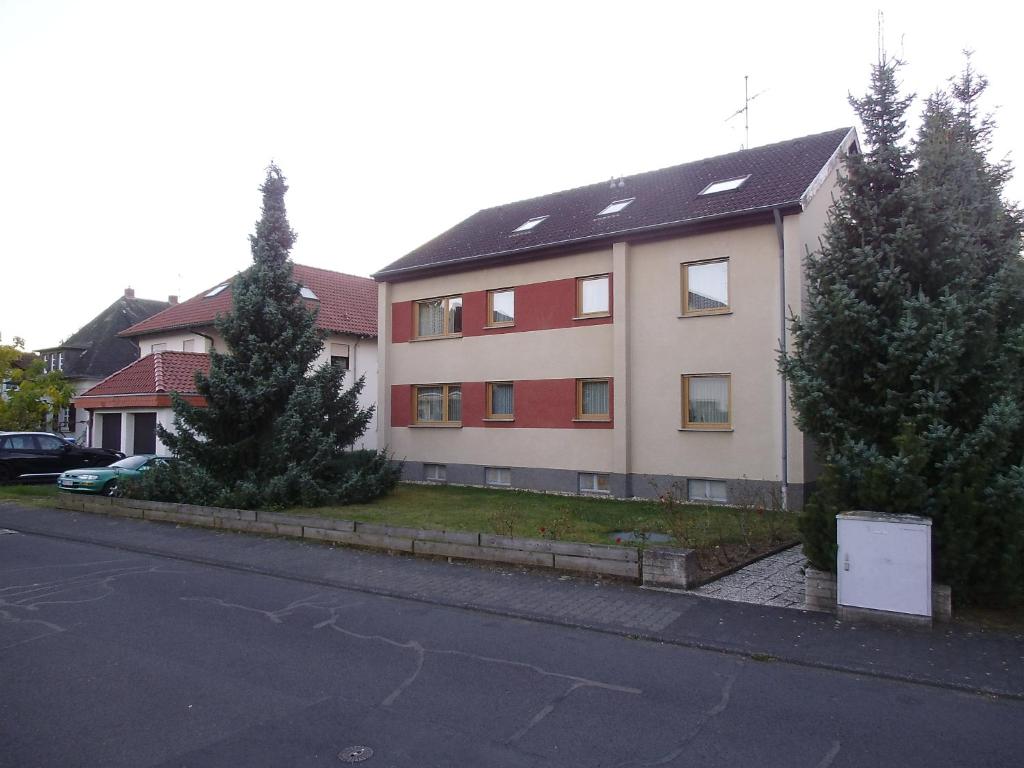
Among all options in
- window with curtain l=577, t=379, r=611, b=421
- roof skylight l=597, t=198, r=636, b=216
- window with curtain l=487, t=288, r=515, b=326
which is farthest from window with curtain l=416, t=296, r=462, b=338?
roof skylight l=597, t=198, r=636, b=216

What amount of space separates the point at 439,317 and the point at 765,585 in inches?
570

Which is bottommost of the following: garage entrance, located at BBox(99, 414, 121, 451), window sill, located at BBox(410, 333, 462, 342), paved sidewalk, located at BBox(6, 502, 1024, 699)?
paved sidewalk, located at BBox(6, 502, 1024, 699)

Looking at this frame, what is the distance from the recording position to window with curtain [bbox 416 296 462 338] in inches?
826

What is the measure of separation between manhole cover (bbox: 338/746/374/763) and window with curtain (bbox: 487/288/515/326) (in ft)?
51.5

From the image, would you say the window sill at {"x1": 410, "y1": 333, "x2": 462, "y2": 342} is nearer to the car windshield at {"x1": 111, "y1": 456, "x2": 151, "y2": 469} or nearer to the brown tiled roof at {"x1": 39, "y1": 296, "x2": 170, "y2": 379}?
the car windshield at {"x1": 111, "y1": 456, "x2": 151, "y2": 469}

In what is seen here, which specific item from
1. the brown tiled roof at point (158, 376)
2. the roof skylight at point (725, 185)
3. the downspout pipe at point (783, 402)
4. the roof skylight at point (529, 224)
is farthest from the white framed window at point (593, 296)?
the brown tiled roof at point (158, 376)

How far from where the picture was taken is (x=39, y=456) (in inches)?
870

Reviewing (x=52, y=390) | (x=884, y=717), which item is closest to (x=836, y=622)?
(x=884, y=717)

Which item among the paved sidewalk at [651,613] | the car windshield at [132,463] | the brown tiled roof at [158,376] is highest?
the brown tiled roof at [158,376]

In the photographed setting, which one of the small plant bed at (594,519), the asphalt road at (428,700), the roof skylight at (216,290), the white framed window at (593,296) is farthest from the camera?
the roof skylight at (216,290)

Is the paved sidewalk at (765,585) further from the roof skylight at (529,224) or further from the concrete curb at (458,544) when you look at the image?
the roof skylight at (529,224)

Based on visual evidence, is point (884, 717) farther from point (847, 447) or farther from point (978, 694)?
point (847, 447)

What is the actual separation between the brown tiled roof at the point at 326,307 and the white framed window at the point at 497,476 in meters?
10.3

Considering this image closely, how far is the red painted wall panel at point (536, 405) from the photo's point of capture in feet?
59.7
